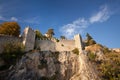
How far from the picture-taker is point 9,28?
106ft

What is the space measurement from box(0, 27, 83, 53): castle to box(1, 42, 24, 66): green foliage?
28.9 inches

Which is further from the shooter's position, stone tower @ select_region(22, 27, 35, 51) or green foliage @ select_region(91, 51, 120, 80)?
green foliage @ select_region(91, 51, 120, 80)

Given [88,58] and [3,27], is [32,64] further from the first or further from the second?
[88,58]

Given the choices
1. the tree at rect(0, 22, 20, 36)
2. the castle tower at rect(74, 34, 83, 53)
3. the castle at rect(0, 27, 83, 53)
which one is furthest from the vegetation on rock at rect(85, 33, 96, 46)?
the tree at rect(0, 22, 20, 36)

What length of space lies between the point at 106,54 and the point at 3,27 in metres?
20.4

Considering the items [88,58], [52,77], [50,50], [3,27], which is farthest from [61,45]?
[3,27]

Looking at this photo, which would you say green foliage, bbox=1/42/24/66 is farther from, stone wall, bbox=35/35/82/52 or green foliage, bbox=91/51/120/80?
green foliage, bbox=91/51/120/80

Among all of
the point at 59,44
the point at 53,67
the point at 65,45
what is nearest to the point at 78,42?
the point at 65,45

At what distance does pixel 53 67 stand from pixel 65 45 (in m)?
7.52

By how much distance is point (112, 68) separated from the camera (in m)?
33.0

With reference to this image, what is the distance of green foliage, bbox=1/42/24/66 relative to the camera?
92.4ft

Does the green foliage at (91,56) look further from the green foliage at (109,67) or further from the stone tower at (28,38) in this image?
the stone tower at (28,38)

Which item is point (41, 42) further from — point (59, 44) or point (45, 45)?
point (59, 44)

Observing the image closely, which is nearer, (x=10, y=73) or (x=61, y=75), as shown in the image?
(x=10, y=73)
